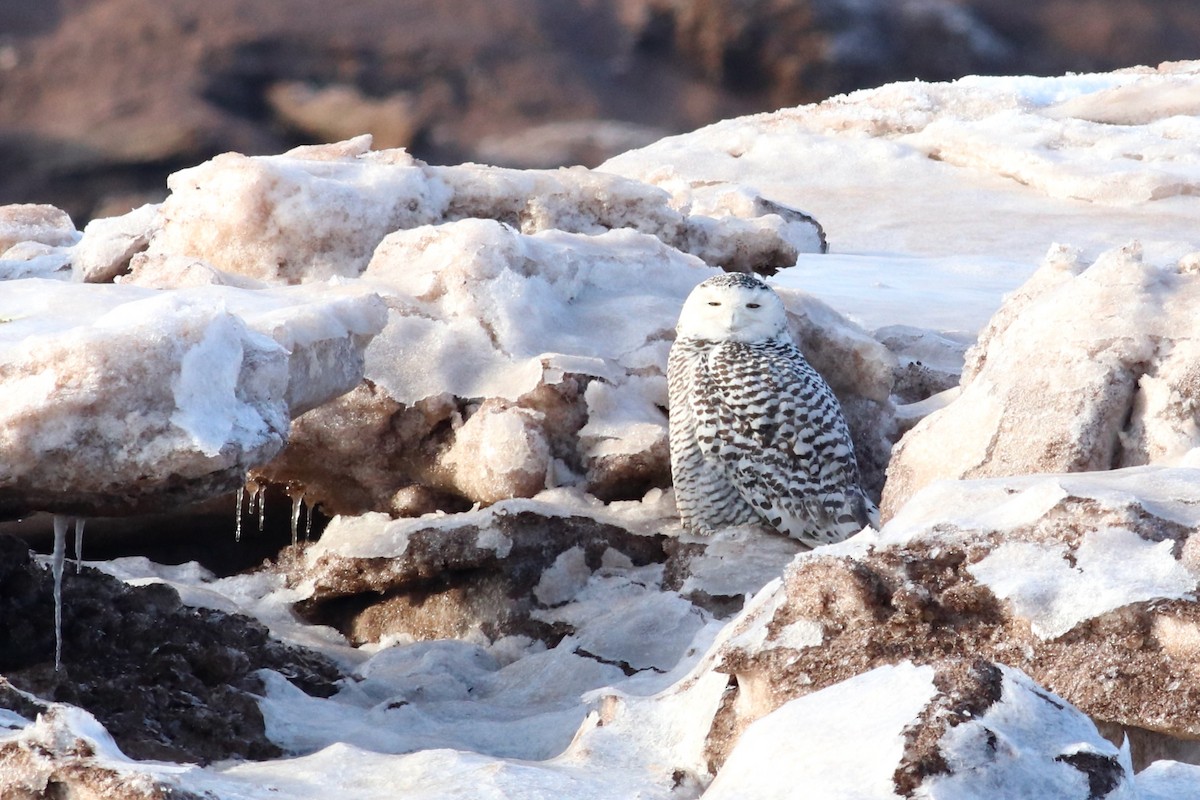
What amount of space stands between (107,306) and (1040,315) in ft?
6.98

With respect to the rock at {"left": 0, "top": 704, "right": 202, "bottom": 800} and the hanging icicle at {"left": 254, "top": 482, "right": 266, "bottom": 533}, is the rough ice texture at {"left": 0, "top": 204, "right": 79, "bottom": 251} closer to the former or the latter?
the hanging icicle at {"left": 254, "top": 482, "right": 266, "bottom": 533}

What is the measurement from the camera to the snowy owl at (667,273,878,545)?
4113mm

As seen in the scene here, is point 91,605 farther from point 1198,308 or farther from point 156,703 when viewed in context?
point 1198,308

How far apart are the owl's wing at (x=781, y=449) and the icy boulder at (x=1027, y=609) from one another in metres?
1.77

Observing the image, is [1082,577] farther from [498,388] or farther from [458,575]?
[498,388]

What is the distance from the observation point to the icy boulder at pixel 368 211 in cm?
495

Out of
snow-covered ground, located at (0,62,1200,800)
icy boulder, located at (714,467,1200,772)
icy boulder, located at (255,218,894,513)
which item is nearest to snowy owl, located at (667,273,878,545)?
snow-covered ground, located at (0,62,1200,800)

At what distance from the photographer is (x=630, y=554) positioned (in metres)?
4.06

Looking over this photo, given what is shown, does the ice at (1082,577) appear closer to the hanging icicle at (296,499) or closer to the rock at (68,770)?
the rock at (68,770)

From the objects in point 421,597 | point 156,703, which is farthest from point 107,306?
point 421,597

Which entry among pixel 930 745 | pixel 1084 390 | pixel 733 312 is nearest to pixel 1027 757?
pixel 930 745

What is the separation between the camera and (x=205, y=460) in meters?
2.56

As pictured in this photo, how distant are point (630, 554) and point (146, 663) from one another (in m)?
1.56

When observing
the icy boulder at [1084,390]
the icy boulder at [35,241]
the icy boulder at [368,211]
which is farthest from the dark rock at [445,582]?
the icy boulder at [35,241]
